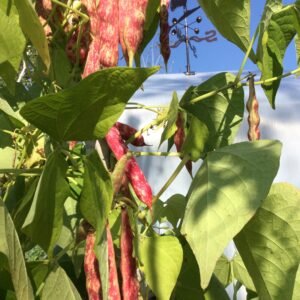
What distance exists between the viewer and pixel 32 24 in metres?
0.43

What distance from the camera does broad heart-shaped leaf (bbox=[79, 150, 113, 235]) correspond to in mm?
442

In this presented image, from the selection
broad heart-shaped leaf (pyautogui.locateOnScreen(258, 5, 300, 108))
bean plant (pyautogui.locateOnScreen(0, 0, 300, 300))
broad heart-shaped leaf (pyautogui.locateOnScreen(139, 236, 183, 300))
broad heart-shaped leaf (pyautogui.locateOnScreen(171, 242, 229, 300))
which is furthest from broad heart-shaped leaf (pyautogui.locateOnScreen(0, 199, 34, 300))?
broad heart-shaped leaf (pyautogui.locateOnScreen(258, 5, 300, 108))

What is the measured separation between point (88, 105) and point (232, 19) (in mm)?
217

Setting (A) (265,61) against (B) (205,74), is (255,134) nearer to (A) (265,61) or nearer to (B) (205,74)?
(A) (265,61)

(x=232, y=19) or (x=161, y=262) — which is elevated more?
(x=232, y=19)

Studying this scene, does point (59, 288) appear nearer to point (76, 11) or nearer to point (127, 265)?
point (127, 265)

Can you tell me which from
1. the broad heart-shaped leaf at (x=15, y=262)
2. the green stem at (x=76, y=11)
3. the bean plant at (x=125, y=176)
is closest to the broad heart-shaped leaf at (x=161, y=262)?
the bean plant at (x=125, y=176)

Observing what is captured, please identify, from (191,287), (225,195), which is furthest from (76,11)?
(191,287)

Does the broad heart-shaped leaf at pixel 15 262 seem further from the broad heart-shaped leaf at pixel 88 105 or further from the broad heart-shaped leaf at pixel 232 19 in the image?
the broad heart-shaped leaf at pixel 232 19

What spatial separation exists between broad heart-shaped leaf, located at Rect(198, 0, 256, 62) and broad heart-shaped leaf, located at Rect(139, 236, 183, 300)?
22 centimetres

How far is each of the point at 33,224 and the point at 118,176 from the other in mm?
84

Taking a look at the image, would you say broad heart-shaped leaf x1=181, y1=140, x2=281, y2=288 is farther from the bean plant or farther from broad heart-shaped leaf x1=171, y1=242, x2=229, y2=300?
broad heart-shaped leaf x1=171, y1=242, x2=229, y2=300

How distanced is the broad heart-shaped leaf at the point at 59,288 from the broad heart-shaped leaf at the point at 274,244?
0.52ft

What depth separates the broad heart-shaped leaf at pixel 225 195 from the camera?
16.7 inches
